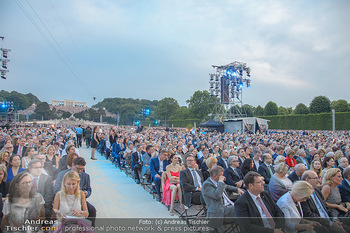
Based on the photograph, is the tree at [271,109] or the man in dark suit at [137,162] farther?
the tree at [271,109]

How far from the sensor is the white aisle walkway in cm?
489

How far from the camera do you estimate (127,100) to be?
15312 centimetres

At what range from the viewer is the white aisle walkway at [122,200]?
16.1 feet

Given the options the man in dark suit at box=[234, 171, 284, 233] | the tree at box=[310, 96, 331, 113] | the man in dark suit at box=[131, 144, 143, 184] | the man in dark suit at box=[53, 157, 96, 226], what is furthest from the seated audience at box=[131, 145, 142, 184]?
the tree at box=[310, 96, 331, 113]

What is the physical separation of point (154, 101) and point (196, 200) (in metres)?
161

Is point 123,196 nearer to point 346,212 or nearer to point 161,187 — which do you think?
point 161,187

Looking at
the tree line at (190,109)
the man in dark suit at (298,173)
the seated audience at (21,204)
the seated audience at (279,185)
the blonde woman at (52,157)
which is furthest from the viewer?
the tree line at (190,109)

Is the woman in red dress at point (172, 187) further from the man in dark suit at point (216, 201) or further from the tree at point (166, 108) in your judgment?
the tree at point (166, 108)

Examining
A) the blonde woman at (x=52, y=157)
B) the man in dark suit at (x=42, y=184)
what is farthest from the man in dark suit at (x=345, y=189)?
the blonde woman at (x=52, y=157)

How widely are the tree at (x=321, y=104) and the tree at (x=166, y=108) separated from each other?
48.2m

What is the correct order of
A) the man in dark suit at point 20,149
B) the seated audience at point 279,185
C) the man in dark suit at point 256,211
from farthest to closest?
the man in dark suit at point 20,149, the seated audience at point 279,185, the man in dark suit at point 256,211

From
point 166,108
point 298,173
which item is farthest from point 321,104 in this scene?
point 166,108

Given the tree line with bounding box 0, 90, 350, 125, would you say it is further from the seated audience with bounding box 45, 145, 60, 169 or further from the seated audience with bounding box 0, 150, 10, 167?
the seated audience with bounding box 0, 150, 10, 167

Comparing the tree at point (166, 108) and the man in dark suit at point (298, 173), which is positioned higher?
the tree at point (166, 108)
